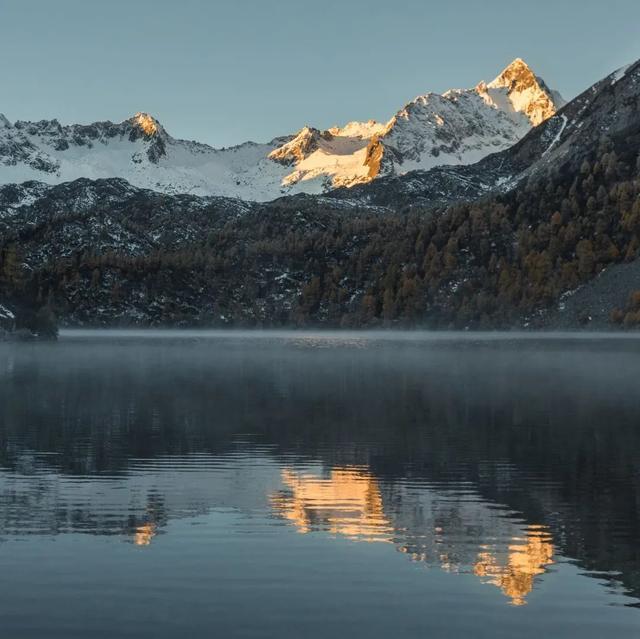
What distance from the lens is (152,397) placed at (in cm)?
9056

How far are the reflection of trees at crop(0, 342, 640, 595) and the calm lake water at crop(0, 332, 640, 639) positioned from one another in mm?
239

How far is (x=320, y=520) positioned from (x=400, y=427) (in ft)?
103

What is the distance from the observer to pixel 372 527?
1399 inches

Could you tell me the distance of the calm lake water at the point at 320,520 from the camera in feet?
84.8

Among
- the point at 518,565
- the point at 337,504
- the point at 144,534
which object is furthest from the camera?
the point at 337,504

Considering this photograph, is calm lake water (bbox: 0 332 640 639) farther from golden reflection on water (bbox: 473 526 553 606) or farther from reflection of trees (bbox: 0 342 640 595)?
reflection of trees (bbox: 0 342 640 595)

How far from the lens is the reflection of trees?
135 feet

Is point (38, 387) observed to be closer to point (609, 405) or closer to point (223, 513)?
point (609, 405)

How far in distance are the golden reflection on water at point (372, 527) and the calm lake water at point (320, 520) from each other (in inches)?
4.2

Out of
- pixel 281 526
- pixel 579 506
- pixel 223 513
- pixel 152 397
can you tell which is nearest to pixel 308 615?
pixel 281 526

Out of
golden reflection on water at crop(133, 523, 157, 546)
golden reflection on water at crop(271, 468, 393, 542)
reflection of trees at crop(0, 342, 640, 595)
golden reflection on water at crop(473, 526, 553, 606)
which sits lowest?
golden reflection on water at crop(473, 526, 553, 606)

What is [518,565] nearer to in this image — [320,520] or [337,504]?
[320,520]

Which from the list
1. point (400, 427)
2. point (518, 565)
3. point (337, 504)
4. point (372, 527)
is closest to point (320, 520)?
point (372, 527)

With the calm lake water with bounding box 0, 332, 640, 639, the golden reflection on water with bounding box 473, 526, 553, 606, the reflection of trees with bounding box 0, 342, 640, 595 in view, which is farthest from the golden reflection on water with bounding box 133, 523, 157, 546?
the golden reflection on water with bounding box 473, 526, 553, 606
